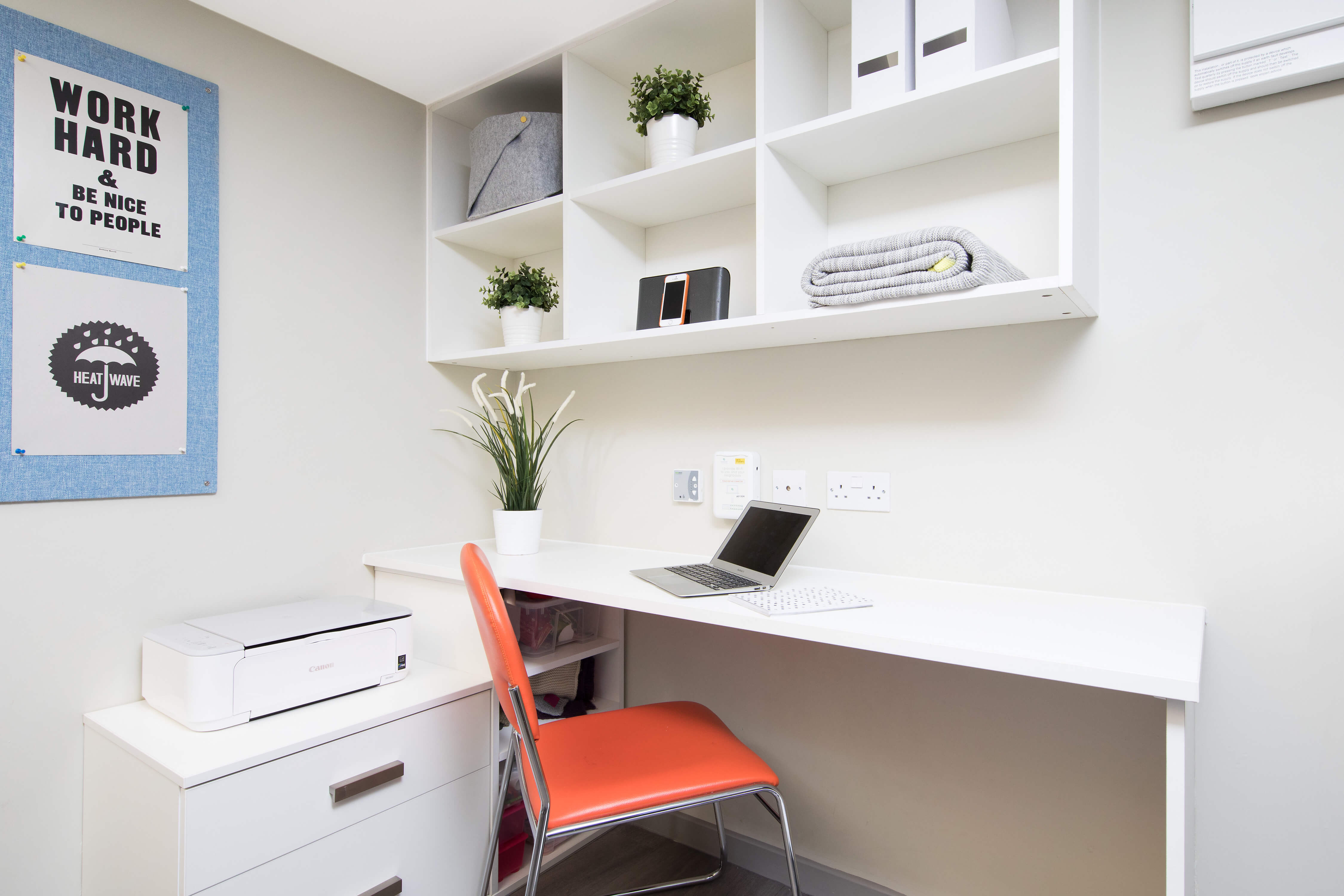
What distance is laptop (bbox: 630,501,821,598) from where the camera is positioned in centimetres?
144

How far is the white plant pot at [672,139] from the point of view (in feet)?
5.41

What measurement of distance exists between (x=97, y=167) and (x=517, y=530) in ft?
3.99

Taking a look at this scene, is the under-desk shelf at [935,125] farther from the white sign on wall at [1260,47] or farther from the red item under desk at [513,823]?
the red item under desk at [513,823]

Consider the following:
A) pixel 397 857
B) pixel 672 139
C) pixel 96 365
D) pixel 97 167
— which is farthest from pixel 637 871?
pixel 97 167

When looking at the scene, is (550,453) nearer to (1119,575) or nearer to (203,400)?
(203,400)

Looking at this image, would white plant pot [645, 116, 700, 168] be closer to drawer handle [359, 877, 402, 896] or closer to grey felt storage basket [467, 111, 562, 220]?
grey felt storage basket [467, 111, 562, 220]

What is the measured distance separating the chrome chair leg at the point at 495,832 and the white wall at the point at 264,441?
2.39 ft

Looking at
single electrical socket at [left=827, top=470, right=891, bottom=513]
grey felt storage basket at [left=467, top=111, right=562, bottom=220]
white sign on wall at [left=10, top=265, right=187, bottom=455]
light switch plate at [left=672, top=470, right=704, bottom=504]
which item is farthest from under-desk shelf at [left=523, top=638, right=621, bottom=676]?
grey felt storage basket at [left=467, top=111, right=562, bottom=220]

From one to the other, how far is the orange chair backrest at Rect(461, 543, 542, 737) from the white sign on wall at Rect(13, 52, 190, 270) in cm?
105

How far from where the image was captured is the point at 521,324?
1933 millimetres

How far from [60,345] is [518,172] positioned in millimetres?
1115

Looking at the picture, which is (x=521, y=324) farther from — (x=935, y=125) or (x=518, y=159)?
(x=935, y=125)

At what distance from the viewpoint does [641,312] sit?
1.76m

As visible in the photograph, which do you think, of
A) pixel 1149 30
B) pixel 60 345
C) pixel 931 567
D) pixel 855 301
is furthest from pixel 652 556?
pixel 1149 30
